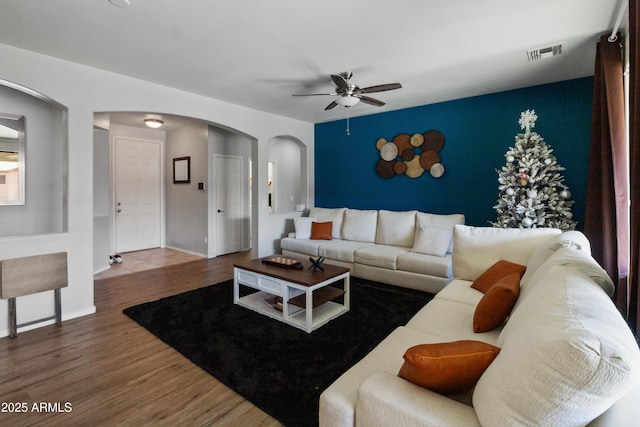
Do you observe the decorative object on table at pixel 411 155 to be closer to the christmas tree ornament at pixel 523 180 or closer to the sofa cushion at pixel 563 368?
the christmas tree ornament at pixel 523 180

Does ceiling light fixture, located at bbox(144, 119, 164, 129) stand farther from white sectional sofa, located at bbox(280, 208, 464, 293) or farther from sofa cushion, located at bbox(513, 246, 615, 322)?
sofa cushion, located at bbox(513, 246, 615, 322)

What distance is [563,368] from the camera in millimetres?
780

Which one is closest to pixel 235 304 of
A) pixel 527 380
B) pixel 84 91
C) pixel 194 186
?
pixel 84 91

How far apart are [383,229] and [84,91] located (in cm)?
406

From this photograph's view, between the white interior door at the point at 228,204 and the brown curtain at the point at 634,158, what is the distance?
5.77 m

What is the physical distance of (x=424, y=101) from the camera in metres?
4.75

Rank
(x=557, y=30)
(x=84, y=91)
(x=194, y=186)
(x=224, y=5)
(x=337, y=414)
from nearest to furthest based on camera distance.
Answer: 1. (x=337, y=414)
2. (x=224, y=5)
3. (x=557, y=30)
4. (x=84, y=91)
5. (x=194, y=186)

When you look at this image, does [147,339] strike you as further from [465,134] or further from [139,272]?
[465,134]

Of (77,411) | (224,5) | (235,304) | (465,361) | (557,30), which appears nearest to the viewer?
(465,361)

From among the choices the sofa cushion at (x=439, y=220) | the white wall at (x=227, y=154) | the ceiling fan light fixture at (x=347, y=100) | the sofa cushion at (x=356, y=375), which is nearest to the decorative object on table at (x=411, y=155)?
the sofa cushion at (x=439, y=220)

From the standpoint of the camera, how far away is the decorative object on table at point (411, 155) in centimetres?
486

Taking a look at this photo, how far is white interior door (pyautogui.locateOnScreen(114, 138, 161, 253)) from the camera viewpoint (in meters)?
6.22

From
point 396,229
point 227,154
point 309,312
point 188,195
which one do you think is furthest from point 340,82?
point 188,195

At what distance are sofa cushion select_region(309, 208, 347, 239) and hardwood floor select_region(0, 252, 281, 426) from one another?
3.21m
